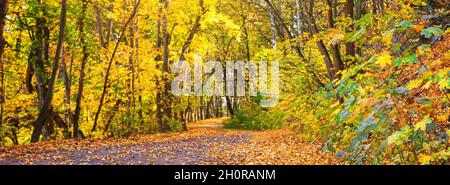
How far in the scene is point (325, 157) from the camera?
836cm

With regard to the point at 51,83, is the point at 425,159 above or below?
below

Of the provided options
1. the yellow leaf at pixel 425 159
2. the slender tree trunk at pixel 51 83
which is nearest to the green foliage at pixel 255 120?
the slender tree trunk at pixel 51 83

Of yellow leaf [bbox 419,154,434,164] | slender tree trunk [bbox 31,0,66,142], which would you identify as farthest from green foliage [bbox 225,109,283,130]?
yellow leaf [bbox 419,154,434,164]

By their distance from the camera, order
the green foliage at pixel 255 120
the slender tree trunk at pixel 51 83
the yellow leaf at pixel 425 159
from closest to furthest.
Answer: the yellow leaf at pixel 425 159, the slender tree trunk at pixel 51 83, the green foliage at pixel 255 120

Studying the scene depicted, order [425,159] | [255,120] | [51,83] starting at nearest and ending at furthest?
[425,159] → [51,83] → [255,120]

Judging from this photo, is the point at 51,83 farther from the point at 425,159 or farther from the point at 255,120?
the point at 255,120

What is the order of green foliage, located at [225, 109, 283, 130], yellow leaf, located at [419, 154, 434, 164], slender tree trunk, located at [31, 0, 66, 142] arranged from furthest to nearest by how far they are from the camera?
1. green foliage, located at [225, 109, 283, 130]
2. slender tree trunk, located at [31, 0, 66, 142]
3. yellow leaf, located at [419, 154, 434, 164]

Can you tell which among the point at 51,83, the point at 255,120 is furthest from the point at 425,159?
the point at 255,120

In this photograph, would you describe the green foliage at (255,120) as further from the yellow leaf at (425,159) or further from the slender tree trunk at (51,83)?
the yellow leaf at (425,159)

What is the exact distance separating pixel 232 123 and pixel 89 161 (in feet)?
64.6

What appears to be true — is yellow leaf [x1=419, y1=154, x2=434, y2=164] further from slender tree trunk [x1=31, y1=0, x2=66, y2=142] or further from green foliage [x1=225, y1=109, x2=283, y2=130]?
green foliage [x1=225, y1=109, x2=283, y2=130]

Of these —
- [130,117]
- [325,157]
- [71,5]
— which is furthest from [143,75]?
[325,157]

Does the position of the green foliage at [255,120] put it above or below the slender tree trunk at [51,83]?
below
